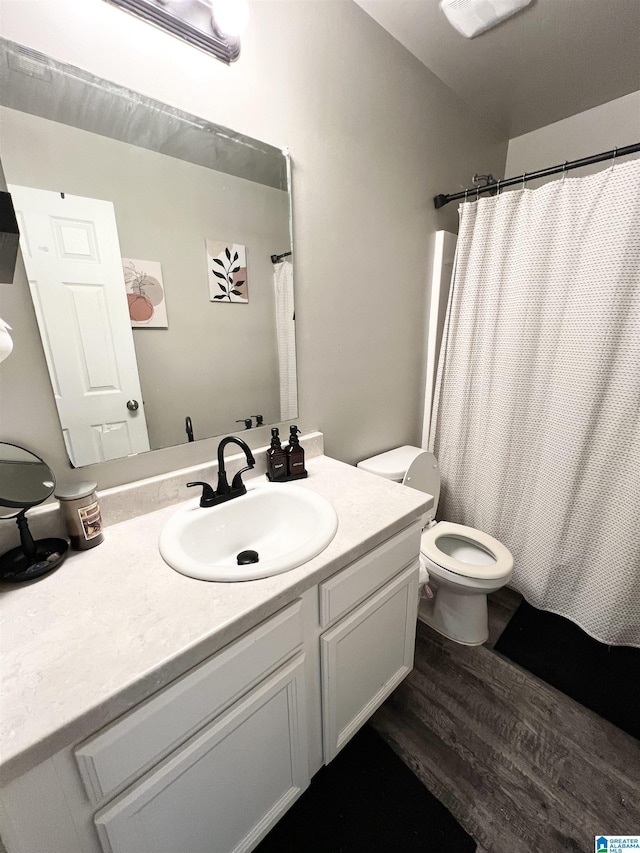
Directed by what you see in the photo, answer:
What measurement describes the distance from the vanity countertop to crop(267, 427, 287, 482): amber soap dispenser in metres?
0.36

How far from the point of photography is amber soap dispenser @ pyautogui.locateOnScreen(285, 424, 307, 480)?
48.2 inches

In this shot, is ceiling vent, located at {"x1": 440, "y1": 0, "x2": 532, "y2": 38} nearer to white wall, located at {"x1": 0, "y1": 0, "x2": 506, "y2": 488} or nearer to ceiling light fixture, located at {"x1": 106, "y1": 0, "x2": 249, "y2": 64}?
white wall, located at {"x1": 0, "y1": 0, "x2": 506, "y2": 488}

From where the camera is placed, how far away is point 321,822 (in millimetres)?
1005

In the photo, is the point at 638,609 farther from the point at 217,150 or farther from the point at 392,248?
the point at 217,150

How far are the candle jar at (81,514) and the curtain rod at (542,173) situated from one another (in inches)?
74.8

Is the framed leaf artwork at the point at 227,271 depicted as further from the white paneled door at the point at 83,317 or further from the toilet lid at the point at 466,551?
the toilet lid at the point at 466,551

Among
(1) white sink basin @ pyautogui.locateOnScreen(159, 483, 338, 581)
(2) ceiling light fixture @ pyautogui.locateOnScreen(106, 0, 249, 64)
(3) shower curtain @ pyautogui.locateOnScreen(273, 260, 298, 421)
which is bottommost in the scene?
(1) white sink basin @ pyautogui.locateOnScreen(159, 483, 338, 581)

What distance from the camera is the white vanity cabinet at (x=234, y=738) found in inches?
20.5

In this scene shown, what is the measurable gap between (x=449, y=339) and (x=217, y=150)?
133 centimetres

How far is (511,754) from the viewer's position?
3.78 ft

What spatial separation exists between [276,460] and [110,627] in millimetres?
672

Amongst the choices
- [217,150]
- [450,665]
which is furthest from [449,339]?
[450,665]

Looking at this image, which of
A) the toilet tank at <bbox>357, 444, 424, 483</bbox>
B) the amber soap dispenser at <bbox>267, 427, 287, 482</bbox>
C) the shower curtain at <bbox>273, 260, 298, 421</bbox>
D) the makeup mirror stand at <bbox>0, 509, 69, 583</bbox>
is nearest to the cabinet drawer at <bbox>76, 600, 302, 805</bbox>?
the makeup mirror stand at <bbox>0, 509, 69, 583</bbox>

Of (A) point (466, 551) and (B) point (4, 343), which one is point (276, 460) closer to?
(B) point (4, 343)
